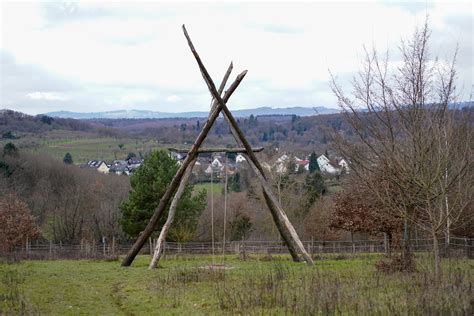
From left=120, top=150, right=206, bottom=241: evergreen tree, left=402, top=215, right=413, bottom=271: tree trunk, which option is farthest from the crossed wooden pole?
left=120, top=150, right=206, bottom=241: evergreen tree

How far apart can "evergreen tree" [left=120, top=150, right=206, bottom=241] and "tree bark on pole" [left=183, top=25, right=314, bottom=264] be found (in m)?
18.7

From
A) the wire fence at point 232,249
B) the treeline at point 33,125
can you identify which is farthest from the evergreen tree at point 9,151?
the treeline at point 33,125

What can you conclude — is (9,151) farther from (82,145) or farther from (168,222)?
(168,222)

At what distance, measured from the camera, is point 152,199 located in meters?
37.8

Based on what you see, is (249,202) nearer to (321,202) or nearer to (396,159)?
(321,202)

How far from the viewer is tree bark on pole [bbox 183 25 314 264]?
17.8 m

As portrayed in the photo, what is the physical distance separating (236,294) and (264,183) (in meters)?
7.22

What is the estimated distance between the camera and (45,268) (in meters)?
19.4

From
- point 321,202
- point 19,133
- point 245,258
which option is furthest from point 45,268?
point 19,133

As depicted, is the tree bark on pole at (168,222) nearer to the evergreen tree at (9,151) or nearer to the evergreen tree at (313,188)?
the evergreen tree at (313,188)

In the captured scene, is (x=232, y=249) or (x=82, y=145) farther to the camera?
(x=82, y=145)

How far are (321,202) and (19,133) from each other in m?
66.0

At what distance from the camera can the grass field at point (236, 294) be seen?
9516 millimetres

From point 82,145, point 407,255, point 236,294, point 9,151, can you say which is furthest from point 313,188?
point 82,145
